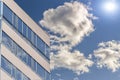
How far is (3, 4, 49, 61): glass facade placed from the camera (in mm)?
68375

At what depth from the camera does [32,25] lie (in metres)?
75.4

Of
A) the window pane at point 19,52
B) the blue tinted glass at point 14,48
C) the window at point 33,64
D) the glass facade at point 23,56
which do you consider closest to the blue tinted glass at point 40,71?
the glass facade at point 23,56

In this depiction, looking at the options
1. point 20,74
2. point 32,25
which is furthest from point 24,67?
point 32,25

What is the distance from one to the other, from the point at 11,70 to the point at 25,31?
293 inches

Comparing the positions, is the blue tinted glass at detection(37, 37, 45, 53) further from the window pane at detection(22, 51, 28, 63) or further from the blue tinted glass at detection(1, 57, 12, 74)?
the blue tinted glass at detection(1, 57, 12, 74)

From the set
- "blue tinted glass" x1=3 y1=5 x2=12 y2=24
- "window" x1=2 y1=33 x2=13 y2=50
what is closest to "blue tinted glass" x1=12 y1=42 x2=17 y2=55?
"window" x1=2 y1=33 x2=13 y2=50

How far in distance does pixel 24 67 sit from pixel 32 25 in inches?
263

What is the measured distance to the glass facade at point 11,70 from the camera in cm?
6606

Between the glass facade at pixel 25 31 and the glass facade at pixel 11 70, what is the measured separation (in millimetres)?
5133

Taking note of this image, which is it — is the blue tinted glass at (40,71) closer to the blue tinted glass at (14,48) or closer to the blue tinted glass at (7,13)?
the blue tinted glass at (14,48)

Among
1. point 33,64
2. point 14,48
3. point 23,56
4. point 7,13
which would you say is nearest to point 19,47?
point 23,56

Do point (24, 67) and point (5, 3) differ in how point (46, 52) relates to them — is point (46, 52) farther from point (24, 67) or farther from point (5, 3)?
point (5, 3)

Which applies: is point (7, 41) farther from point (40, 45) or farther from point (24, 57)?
point (40, 45)

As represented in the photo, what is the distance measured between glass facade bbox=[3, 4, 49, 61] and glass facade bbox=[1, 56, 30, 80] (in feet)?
16.8
